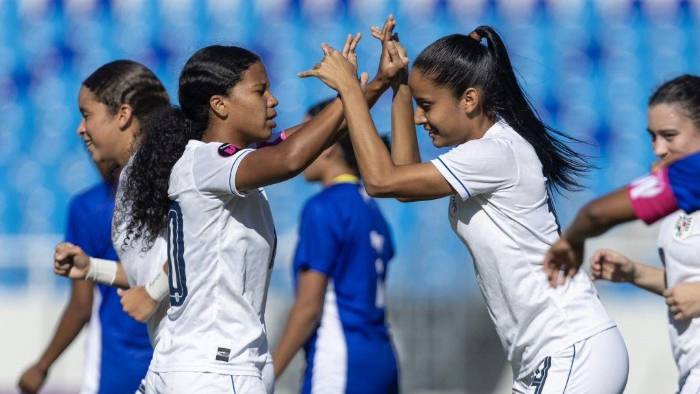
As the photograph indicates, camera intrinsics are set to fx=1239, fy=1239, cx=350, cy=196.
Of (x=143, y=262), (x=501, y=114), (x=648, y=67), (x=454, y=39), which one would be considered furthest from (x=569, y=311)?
(x=648, y=67)

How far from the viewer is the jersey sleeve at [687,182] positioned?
9.18ft

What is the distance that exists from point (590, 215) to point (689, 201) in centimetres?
22

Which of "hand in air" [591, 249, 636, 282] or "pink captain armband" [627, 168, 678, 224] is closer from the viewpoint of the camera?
"pink captain armband" [627, 168, 678, 224]

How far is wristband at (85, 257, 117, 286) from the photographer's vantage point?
4121 mm

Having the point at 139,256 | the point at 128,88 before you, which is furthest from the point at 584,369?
the point at 128,88

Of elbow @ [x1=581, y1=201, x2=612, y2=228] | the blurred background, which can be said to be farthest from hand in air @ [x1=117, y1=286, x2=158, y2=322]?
the blurred background

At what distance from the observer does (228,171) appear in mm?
3369

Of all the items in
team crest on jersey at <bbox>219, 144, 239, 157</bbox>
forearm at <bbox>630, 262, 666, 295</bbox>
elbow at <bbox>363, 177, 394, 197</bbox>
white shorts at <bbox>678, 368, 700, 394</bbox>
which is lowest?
white shorts at <bbox>678, 368, 700, 394</bbox>

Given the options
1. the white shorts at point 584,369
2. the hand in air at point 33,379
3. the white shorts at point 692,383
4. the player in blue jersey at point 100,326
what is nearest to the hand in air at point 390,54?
the white shorts at point 584,369

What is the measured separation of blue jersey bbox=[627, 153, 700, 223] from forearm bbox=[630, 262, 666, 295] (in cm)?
138

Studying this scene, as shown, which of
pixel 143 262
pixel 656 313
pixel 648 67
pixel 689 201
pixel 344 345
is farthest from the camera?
pixel 648 67

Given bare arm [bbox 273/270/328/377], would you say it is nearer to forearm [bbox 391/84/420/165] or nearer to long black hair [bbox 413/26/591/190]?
forearm [bbox 391/84/420/165]

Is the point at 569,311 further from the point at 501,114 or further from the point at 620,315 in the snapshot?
the point at 620,315

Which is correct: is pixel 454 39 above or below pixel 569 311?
above
